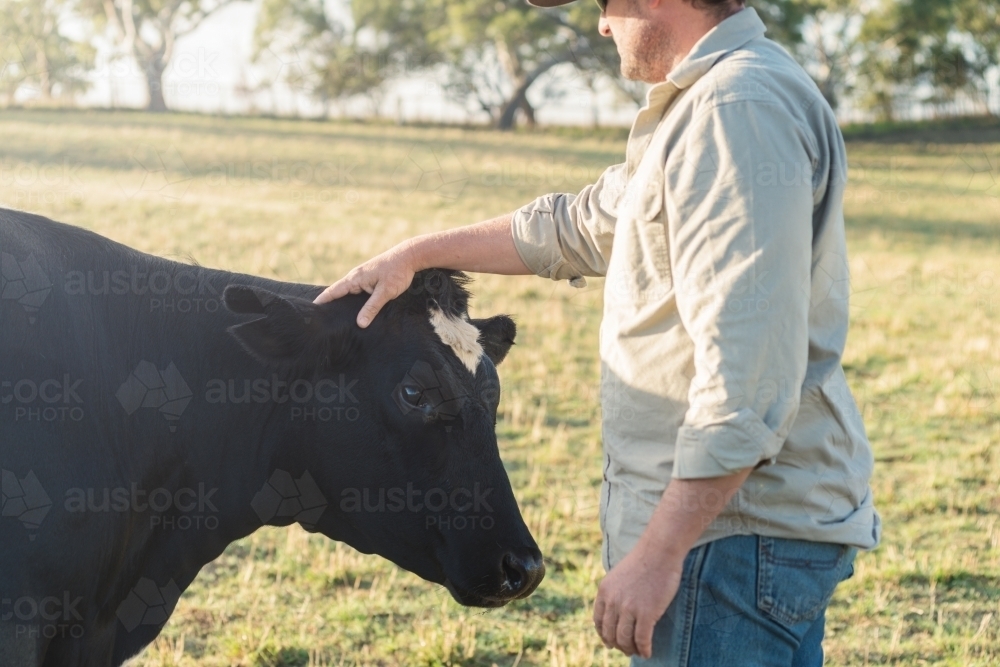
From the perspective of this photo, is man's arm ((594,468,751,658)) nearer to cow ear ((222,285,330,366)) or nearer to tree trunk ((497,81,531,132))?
cow ear ((222,285,330,366))

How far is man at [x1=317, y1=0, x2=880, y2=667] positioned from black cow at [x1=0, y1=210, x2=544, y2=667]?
0.96m

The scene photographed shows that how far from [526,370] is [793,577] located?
8232mm

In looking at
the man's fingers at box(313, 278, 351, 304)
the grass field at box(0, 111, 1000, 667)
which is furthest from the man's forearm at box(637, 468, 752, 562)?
the grass field at box(0, 111, 1000, 667)

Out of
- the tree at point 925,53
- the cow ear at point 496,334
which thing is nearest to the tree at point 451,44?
the tree at point 925,53

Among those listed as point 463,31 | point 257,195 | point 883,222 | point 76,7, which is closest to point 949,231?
point 883,222

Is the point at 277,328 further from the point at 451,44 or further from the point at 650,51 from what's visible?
the point at 451,44

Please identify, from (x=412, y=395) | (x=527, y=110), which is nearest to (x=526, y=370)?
(x=412, y=395)

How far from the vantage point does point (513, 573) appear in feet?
12.1

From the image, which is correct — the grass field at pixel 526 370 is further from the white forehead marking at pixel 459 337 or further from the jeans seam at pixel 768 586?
the jeans seam at pixel 768 586

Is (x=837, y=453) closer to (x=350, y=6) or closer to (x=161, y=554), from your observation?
(x=161, y=554)

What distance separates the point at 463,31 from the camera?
147ft

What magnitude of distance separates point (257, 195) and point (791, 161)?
2042 cm

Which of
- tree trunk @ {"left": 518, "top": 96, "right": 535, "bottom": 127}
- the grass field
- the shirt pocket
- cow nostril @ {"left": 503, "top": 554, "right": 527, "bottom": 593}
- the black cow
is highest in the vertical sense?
the shirt pocket

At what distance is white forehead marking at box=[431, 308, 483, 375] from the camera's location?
389 cm
